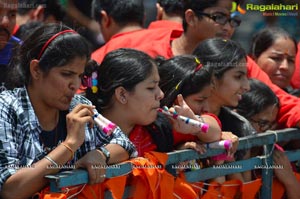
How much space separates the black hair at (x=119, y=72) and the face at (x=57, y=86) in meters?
0.40

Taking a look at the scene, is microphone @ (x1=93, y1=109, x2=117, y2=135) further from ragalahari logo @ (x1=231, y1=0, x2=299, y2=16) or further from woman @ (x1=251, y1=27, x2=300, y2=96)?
ragalahari logo @ (x1=231, y1=0, x2=299, y2=16)

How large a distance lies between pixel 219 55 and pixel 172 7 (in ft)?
4.38

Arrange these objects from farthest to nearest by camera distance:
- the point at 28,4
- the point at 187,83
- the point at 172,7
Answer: the point at 28,4, the point at 172,7, the point at 187,83

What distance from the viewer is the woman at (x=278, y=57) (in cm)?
544

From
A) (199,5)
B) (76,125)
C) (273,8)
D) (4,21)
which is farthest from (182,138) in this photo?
(273,8)

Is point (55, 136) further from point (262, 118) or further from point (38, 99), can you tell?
point (262, 118)

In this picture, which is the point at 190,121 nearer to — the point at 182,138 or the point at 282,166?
the point at 182,138

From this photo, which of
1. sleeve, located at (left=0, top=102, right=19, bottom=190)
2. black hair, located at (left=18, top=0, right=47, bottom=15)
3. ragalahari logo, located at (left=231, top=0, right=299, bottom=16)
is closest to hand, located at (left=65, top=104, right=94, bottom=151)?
sleeve, located at (left=0, top=102, right=19, bottom=190)

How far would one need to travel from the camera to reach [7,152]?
10.2ft

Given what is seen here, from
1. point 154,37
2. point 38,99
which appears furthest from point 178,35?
point 38,99

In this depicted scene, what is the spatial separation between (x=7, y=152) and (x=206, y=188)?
1.22 meters

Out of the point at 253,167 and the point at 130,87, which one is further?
the point at 253,167

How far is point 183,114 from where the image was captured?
368cm

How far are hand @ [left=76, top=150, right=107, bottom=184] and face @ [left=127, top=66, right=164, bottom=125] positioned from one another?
1.75ft
